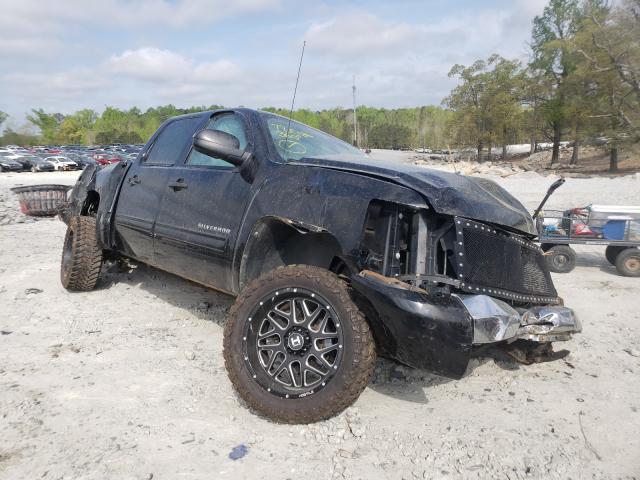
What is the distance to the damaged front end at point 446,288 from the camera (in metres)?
2.40

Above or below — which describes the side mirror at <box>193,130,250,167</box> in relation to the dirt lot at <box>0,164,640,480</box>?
above

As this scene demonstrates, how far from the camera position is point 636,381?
132 inches

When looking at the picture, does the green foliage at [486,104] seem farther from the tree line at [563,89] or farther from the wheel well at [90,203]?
the wheel well at [90,203]

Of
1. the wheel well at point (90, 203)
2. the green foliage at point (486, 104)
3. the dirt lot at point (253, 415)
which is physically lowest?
the dirt lot at point (253, 415)

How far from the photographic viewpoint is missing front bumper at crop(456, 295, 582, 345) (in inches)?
96.7

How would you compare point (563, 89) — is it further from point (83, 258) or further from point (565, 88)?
point (83, 258)

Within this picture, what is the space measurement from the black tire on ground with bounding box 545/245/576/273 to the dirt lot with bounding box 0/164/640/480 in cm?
228

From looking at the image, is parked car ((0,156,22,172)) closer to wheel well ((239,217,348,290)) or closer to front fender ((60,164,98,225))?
front fender ((60,164,98,225))

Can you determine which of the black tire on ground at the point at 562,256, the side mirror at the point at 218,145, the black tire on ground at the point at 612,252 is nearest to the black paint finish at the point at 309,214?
the side mirror at the point at 218,145

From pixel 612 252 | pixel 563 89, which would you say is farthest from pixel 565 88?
pixel 612 252

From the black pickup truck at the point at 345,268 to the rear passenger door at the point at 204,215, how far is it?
14 mm

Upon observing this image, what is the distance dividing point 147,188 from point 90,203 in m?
1.64

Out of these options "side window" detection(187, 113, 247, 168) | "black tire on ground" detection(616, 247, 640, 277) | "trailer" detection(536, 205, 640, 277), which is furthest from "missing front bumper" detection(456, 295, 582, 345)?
"black tire on ground" detection(616, 247, 640, 277)

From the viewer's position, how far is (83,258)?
194 inches
